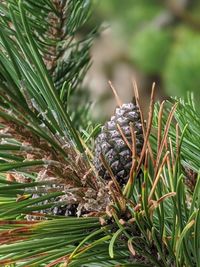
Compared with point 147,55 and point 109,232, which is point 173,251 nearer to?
point 109,232

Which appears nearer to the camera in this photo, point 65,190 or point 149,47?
point 65,190

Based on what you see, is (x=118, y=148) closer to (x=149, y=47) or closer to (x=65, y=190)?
(x=65, y=190)

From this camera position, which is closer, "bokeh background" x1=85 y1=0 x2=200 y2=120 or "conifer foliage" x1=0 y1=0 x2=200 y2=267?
"conifer foliage" x1=0 y1=0 x2=200 y2=267

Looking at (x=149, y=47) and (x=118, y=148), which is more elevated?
(x=149, y=47)

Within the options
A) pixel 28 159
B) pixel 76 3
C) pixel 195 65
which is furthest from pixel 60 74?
pixel 195 65

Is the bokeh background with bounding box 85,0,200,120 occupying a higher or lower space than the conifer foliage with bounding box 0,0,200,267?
higher

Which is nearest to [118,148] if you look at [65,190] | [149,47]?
[65,190]

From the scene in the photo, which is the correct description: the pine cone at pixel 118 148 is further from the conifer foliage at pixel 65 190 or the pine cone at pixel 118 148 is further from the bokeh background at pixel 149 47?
the bokeh background at pixel 149 47

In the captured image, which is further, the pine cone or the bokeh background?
the bokeh background

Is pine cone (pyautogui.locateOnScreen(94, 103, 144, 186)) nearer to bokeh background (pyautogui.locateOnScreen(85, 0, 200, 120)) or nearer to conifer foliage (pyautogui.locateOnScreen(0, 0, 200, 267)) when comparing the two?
conifer foliage (pyautogui.locateOnScreen(0, 0, 200, 267))

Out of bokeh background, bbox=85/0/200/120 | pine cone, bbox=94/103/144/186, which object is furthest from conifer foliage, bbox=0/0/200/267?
bokeh background, bbox=85/0/200/120
